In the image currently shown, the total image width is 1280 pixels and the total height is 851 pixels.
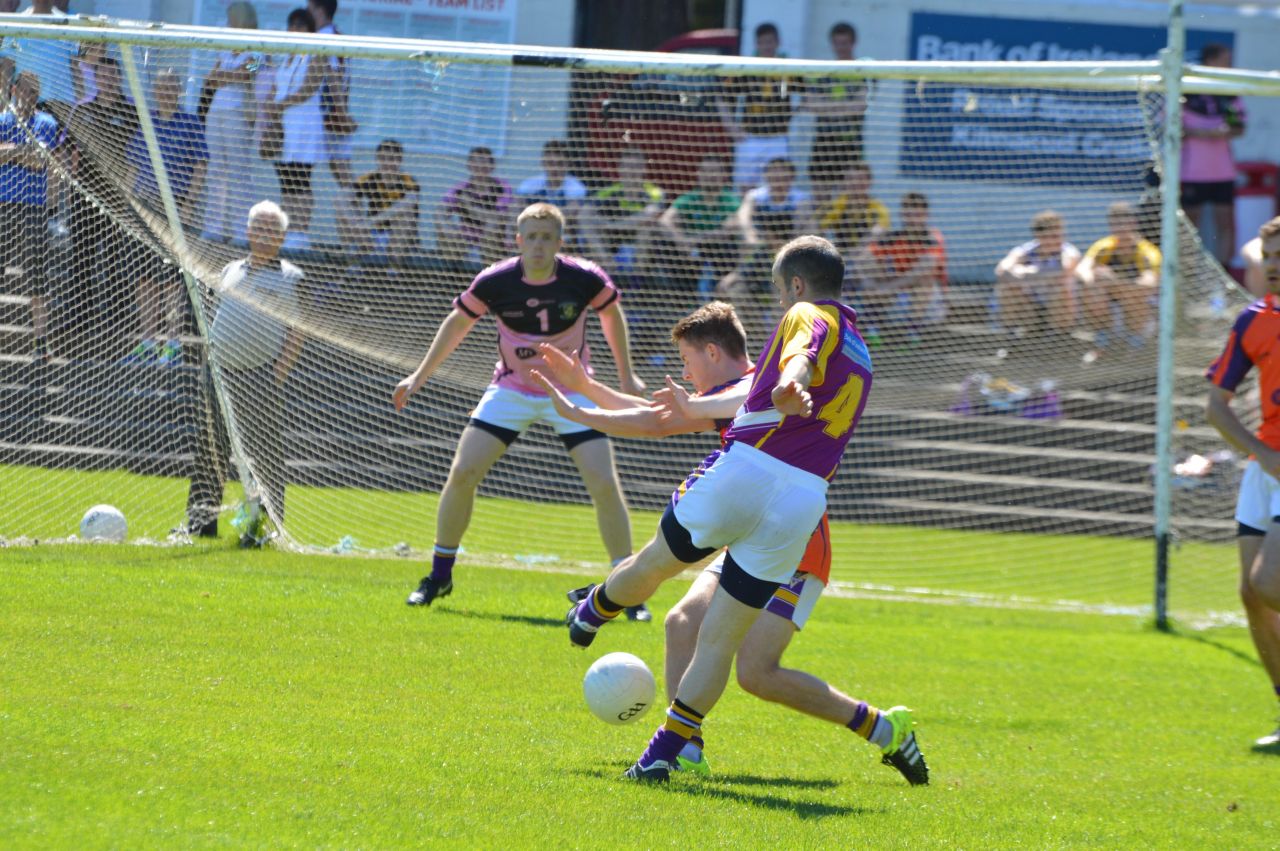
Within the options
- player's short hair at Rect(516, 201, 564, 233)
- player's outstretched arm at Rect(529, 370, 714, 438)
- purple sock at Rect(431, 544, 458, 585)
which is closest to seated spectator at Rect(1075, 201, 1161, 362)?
player's short hair at Rect(516, 201, 564, 233)

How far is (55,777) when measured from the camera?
4531 millimetres

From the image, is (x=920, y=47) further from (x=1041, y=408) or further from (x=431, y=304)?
(x=431, y=304)

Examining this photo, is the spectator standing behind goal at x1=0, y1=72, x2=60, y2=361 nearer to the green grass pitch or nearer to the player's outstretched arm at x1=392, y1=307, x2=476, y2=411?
the green grass pitch

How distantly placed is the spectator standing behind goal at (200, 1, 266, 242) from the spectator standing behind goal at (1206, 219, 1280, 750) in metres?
6.65

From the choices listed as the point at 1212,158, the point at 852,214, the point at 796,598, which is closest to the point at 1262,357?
the point at 796,598

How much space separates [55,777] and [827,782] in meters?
2.72

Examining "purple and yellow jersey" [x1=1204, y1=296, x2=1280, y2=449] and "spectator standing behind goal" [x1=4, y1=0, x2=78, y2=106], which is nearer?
"purple and yellow jersey" [x1=1204, y1=296, x2=1280, y2=449]

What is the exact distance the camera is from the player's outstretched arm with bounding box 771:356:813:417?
4.77 meters

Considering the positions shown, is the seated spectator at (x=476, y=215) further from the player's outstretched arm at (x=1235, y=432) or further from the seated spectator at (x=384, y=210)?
the player's outstretched arm at (x=1235, y=432)

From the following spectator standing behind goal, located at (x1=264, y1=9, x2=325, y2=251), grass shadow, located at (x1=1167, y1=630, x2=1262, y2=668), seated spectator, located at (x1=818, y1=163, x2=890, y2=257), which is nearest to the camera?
grass shadow, located at (x1=1167, y1=630, x2=1262, y2=668)

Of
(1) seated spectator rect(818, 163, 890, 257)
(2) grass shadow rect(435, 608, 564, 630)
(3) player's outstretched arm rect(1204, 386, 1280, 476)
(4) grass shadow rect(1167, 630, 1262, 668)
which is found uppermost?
(1) seated spectator rect(818, 163, 890, 257)

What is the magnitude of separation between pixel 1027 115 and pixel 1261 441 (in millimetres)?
10380

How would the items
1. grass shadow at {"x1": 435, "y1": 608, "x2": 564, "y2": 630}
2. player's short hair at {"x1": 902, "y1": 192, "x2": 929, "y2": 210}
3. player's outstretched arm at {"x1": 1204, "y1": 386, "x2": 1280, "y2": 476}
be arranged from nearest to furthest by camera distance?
1. player's outstretched arm at {"x1": 1204, "y1": 386, "x2": 1280, "y2": 476}
2. grass shadow at {"x1": 435, "y1": 608, "x2": 564, "y2": 630}
3. player's short hair at {"x1": 902, "y1": 192, "x2": 929, "y2": 210}

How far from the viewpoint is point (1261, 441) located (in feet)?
24.4
